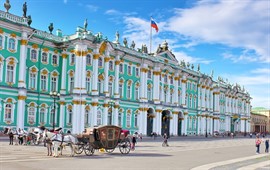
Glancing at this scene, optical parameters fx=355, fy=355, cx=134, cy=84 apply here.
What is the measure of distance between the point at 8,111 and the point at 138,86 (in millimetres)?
25355

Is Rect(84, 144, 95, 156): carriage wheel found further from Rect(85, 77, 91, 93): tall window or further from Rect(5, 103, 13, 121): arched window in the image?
Rect(85, 77, 91, 93): tall window

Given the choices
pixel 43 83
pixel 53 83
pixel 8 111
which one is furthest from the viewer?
pixel 53 83

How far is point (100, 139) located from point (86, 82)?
88.0 feet

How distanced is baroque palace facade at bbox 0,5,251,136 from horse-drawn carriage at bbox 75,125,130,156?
13169mm

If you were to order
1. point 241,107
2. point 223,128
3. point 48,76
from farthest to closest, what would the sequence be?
point 241,107 < point 223,128 < point 48,76

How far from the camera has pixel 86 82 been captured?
170 ft

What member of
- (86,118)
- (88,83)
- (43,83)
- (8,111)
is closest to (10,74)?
(8,111)

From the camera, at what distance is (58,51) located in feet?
171

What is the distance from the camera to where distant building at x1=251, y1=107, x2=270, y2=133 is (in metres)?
150

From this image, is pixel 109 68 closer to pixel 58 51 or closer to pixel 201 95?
pixel 58 51

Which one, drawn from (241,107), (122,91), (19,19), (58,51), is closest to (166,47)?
(122,91)

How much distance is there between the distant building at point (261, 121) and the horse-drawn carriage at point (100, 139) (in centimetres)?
13071

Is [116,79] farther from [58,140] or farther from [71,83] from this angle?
[58,140]

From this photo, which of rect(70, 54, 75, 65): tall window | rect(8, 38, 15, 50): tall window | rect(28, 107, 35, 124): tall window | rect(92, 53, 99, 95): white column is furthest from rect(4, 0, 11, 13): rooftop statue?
rect(92, 53, 99, 95): white column
